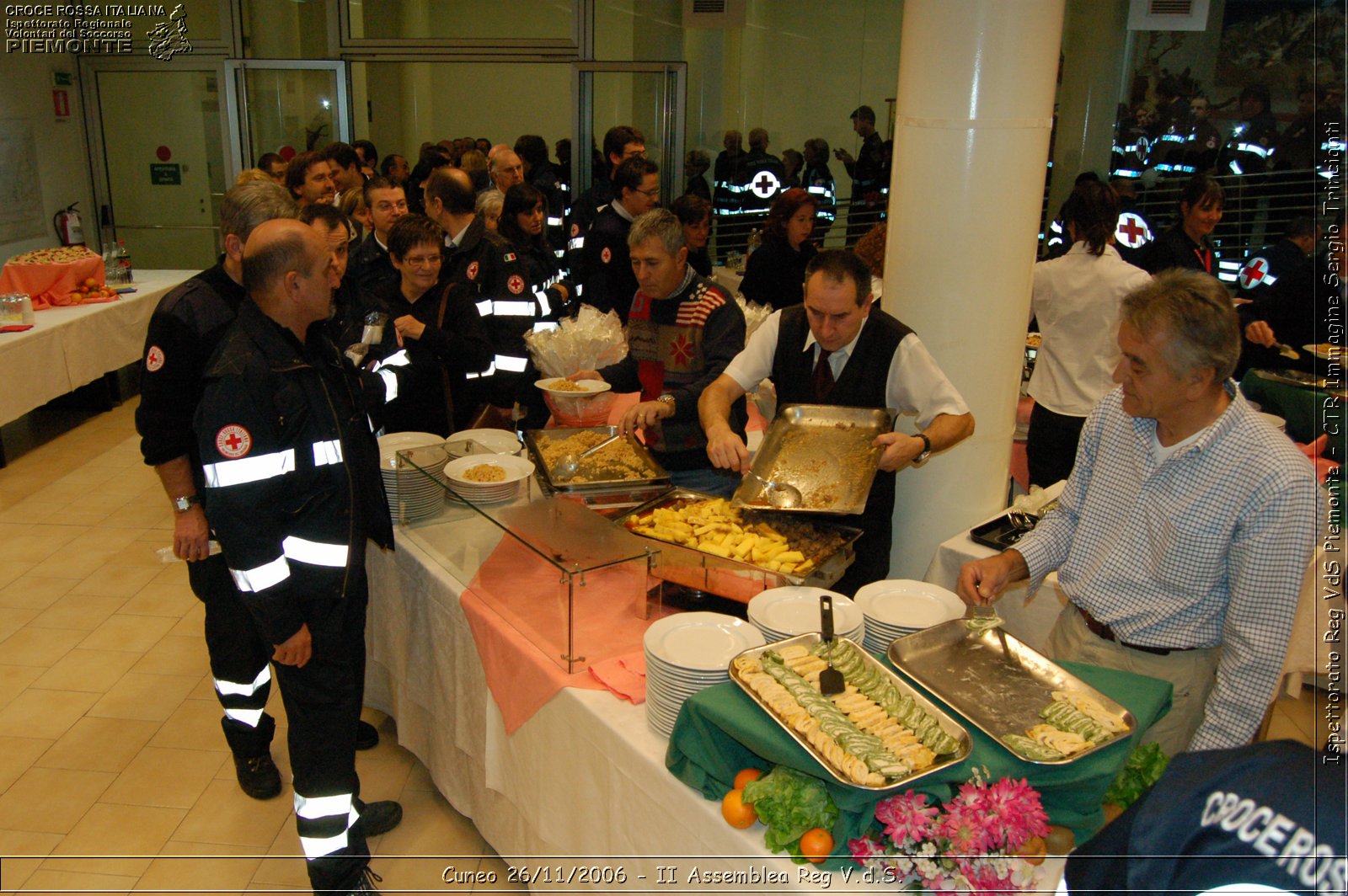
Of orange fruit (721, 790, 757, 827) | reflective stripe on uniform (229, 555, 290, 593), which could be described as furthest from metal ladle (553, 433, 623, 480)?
orange fruit (721, 790, 757, 827)

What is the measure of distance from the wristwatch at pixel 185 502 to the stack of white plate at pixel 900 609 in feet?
6.25

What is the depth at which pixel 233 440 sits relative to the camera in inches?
88.7

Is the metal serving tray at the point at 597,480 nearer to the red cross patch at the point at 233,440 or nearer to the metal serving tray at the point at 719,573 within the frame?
the metal serving tray at the point at 719,573

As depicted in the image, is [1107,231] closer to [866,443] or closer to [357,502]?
[866,443]

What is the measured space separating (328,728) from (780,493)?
4.39ft

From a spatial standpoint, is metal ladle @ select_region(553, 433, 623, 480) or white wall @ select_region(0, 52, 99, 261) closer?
metal ladle @ select_region(553, 433, 623, 480)

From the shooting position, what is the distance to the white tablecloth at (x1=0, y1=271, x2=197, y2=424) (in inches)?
239

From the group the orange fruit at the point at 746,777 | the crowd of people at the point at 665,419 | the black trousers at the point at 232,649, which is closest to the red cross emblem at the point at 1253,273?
the crowd of people at the point at 665,419

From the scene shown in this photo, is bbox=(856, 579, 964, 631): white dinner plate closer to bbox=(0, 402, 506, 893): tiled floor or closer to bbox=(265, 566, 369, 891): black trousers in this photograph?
bbox=(265, 566, 369, 891): black trousers

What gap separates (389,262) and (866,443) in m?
2.32

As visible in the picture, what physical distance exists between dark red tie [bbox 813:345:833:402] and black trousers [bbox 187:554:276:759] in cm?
183

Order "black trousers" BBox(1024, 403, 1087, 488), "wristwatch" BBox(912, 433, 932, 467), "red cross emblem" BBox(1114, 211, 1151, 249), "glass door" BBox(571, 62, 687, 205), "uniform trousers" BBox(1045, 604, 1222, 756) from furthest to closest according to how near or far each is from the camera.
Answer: "glass door" BBox(571, 62, 687, 205) < "red cross emblem" BBox(1114, 211, 1151, 249) < "black trousers" BBox(1024, 403, 1087, 488) < "wristwatch" BBox(912, 433, 932, 467) < "uniform trousers" BBox(1045, 604, 1222, 756)

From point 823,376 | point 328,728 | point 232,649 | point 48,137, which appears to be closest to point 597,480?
point 823,376

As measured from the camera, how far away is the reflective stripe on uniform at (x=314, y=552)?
243 cm
